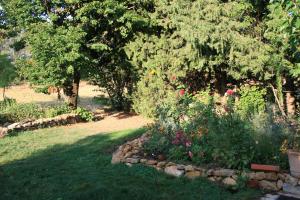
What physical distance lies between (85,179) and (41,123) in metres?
7.58

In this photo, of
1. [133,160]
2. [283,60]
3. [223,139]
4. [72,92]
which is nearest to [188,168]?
[223,139]

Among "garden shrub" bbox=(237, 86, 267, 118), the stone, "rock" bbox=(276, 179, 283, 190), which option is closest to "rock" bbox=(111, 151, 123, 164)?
the stone

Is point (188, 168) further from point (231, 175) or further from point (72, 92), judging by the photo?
point (72, 92)

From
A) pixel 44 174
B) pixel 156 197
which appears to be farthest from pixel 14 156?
pixel 156 197

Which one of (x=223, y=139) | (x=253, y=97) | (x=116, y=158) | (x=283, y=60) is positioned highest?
(x=283, y=60)

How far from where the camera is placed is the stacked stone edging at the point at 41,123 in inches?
523

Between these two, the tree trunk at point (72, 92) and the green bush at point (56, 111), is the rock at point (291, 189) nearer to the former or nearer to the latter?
the green bush at point (56, 111)

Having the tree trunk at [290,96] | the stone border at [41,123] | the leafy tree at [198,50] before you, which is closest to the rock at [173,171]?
the leafy tree at [198,50]

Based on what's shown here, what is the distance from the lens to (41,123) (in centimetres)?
1432

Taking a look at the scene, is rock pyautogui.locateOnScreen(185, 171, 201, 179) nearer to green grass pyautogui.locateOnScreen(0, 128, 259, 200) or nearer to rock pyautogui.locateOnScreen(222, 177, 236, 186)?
green grass pyautogui.locateOnScreen(0, 128, 259, 200)

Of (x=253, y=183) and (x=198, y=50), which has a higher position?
(x=198, y=50)

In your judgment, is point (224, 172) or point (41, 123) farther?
point (41, 123)

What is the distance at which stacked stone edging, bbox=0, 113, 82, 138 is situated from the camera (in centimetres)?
1329

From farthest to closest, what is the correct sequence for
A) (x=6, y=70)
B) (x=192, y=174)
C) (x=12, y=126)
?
(x=6, y=70) → (x=12, y=126) → (x=192, y=174)
